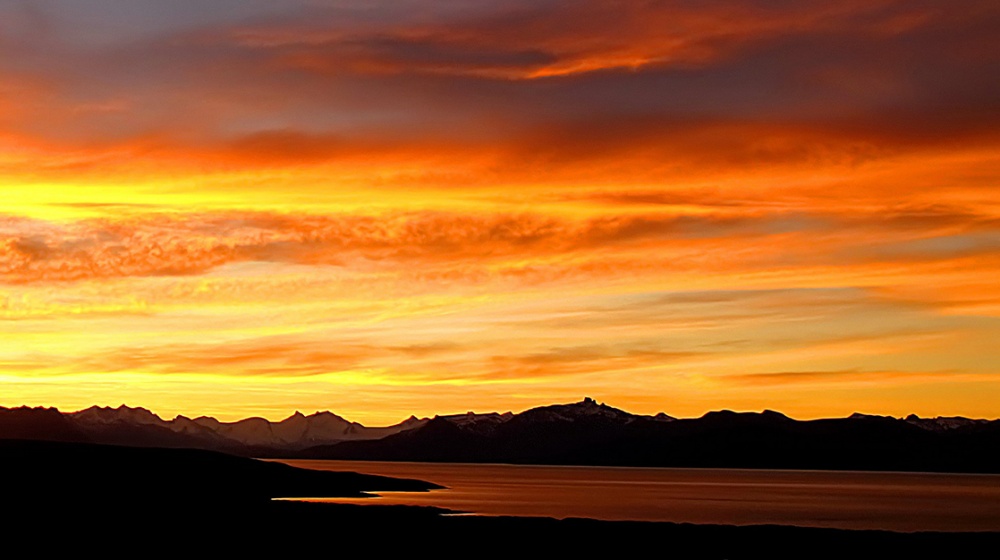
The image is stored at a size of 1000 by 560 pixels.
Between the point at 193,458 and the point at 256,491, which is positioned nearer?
the point at 256,491

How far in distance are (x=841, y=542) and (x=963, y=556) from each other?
7.11 metres

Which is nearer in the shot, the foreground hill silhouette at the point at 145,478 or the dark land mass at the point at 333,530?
the dark land mass at the point at 333,530

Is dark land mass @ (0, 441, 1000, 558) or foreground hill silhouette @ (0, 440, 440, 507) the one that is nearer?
dark land mass @ (0, 441, 1000, 558)

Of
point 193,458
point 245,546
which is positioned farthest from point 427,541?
point 193,458

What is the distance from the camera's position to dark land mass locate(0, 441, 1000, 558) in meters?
59.3

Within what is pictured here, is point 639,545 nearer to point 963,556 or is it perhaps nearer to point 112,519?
point 963,556

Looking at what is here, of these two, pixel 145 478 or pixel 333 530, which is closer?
pixel 333 530

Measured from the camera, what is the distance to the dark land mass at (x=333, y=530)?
5934 cm

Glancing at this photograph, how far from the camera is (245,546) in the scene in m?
56.9

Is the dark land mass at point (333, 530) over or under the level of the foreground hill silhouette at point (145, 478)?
under

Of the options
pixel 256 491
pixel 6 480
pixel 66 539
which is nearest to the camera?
pixel 66 539

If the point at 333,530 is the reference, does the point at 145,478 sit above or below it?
above

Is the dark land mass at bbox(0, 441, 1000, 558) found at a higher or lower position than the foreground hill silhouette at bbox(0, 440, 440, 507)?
lower

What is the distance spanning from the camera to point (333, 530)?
66000 mm
